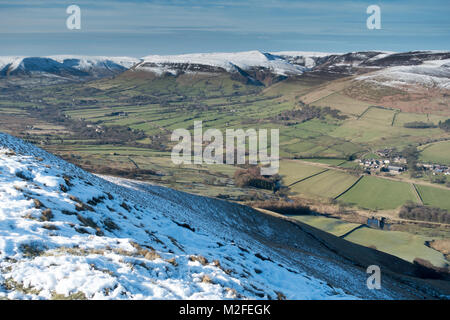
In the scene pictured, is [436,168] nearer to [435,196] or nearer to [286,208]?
[435,196]

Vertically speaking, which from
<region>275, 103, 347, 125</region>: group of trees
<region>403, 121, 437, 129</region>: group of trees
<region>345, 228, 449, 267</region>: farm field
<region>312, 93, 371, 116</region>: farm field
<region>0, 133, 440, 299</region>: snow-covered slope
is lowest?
<region>345, 228, 449, 267</region>: farm field

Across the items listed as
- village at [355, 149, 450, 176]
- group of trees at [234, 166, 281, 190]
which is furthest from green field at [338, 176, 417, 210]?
group of trees at [234, 166, 281, 190]

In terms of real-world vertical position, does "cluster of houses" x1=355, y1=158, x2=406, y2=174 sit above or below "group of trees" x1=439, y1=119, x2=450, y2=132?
below

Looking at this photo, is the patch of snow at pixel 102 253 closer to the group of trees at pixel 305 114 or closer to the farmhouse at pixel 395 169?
the farmhouse at pixel 395 169

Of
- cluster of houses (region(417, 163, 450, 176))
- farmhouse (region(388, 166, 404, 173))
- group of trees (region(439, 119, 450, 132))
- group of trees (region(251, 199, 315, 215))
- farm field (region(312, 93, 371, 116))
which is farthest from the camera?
farm field (region(312, 93, 371, 116))

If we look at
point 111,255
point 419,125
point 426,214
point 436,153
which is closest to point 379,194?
point 426,214

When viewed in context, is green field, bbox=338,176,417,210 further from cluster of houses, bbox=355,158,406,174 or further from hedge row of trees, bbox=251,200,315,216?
hedge row of trees, bbox=251,200,315,216
